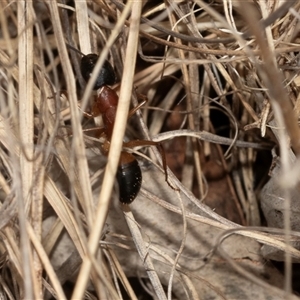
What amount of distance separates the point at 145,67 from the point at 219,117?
16.1 inches

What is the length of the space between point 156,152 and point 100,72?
396 millimetres

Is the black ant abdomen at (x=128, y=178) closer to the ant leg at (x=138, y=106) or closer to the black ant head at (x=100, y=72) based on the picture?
the ant leg at (x=138, y=106)

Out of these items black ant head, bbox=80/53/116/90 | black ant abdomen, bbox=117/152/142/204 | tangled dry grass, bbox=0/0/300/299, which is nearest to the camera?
tangled dry grass, bbox=0/0/300/299

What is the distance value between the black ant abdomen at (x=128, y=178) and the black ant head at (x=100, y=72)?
0.34m

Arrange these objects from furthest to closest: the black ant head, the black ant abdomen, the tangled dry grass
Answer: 1. the black ant head
2. the black ant abdomen
3. the tangled dry grass

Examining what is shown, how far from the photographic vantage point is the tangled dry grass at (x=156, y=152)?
68.3 inches

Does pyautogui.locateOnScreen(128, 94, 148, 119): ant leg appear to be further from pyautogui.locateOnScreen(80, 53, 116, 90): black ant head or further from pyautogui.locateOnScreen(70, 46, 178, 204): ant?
pyautogui.locateOnScreen(80, 53, 116, 90): black ant head

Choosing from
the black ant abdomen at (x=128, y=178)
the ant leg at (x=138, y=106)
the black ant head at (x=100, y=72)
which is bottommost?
the black ant abdomen at (x=128, y=178)

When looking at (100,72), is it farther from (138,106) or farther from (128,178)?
(128,178)

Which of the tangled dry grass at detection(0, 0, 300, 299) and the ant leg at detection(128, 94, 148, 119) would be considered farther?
the ant leg at detection(128, 94, 148, 119)

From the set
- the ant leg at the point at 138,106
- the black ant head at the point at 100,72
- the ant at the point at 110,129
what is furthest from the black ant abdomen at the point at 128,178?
the black ant head at the point at 100,72

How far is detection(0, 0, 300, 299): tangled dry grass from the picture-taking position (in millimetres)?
1734

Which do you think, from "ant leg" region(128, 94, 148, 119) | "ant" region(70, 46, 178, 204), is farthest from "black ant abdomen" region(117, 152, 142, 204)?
"ant leg" region(128, 94, 148, 119)

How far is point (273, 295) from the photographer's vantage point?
1.92 meters
